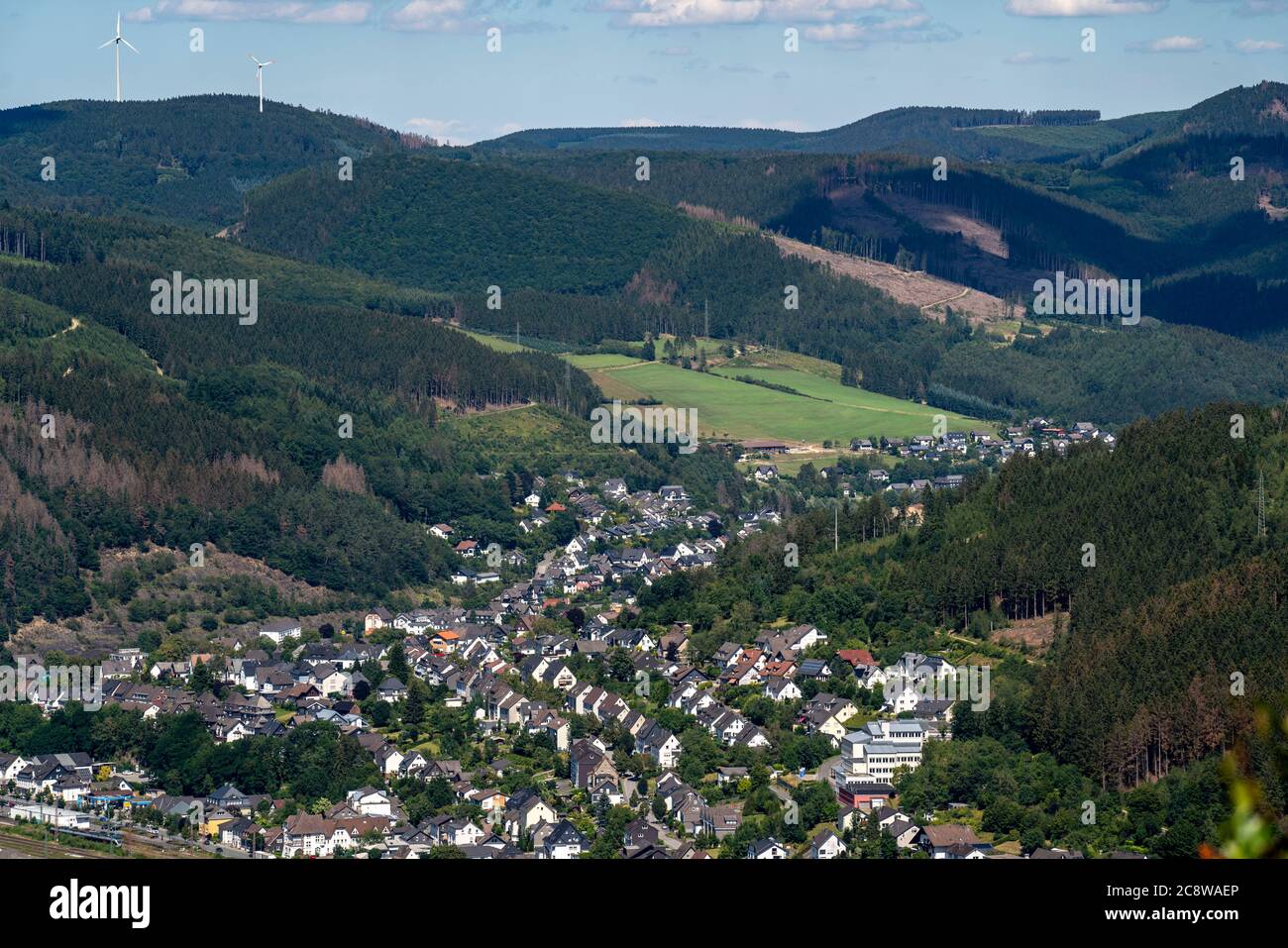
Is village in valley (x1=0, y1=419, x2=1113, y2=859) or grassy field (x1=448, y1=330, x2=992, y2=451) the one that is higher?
grassy field (x1=448, y1=330, x2=992, y2=451)

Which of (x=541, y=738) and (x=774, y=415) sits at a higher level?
(x=774, y=415)

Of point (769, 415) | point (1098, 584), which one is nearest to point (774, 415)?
point (769, 415)

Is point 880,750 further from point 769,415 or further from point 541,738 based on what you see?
point 769,415

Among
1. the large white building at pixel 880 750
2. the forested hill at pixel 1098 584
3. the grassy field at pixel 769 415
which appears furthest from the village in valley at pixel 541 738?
the grassy field at pixel 769 415

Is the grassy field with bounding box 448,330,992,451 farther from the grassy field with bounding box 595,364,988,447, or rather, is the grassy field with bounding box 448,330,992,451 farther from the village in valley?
the village in valley

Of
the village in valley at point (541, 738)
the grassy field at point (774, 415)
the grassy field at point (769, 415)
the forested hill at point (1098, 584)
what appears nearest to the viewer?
the village in valley at point (541, 738)

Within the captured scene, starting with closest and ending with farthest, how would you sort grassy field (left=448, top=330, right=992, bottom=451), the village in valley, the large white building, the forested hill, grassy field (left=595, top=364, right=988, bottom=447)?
the village in valley, the forested hill, the large white building, grassy field (left=448, top=330, right=992, bottom=451), grassy field (left=595, top=364, right=988, bottom=447)

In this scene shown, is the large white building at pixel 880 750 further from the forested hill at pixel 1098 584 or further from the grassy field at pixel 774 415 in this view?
the grassy field at pixel 774 415

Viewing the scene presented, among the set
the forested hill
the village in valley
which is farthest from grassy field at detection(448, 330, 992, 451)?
the forested hill
